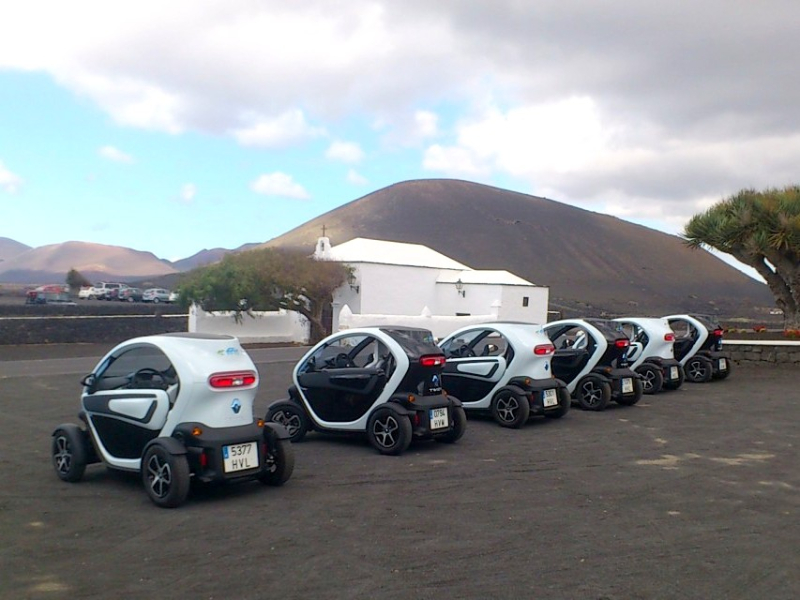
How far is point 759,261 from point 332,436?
20033 millimetres

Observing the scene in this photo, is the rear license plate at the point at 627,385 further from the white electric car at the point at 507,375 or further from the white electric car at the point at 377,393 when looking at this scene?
the white electric car at the point at 377,393

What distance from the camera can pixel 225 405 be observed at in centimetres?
733

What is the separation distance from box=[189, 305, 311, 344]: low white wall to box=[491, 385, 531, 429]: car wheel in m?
21.5

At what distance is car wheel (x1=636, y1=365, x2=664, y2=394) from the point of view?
1609 centimetres

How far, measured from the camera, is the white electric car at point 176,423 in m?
7.08

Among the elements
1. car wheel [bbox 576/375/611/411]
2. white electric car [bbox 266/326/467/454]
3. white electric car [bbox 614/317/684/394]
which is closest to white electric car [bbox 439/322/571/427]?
car wheel [bbox 576/375/611/411]

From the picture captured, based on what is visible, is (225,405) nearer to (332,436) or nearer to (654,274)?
(332,436)

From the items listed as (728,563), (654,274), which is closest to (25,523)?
(728,563)

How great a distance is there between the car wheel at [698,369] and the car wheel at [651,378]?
2680 millimetres

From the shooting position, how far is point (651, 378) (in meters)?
16.2

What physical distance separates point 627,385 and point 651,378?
7.84 ft

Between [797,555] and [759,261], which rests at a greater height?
[759,261]

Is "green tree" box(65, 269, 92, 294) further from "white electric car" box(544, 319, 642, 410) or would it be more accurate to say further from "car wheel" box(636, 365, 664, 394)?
"white electric car" box(544, 319, 642, 410)

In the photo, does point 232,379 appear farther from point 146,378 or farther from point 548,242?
point 548,242
